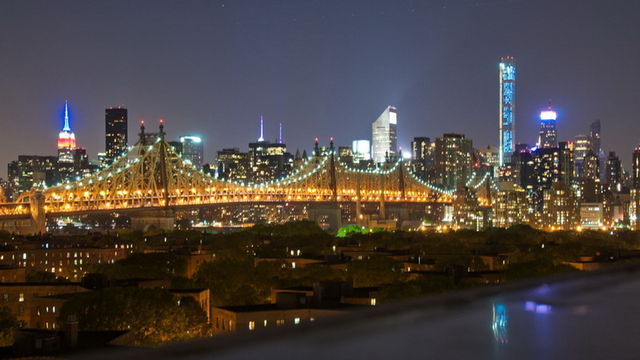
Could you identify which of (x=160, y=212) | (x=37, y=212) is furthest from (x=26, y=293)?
(x=160, y=212)

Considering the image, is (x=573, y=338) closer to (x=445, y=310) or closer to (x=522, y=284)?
(x=445, y=310)

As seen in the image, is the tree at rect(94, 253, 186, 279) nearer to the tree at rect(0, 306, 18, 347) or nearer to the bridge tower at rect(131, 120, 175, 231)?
the tree at rect(0, 306, 18, 347)

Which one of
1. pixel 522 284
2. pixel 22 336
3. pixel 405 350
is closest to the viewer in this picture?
pixel 405 350

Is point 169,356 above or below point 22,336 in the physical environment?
above

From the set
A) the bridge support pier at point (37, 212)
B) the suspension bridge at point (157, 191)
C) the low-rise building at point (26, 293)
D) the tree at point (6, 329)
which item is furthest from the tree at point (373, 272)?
the bridge support pier at point (37, 212)

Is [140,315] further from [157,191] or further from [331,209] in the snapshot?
[331,209]

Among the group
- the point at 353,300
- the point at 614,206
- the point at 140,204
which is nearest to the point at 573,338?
the point at 353,300
